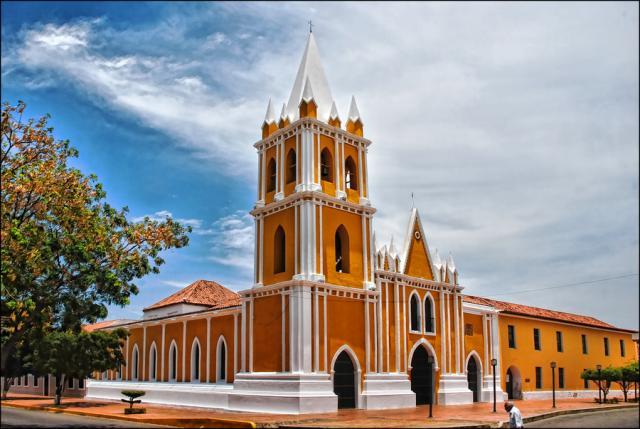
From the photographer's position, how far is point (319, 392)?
2462 cm

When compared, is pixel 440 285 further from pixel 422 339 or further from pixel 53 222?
pixel 53 222

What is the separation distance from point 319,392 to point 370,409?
9.43 ft

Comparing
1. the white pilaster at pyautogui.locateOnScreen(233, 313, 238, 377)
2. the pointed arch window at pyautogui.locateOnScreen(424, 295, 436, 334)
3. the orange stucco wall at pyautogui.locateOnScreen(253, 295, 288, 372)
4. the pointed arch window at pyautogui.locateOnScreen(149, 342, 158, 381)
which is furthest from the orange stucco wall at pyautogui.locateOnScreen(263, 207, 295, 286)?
the pointed arch window at pyautogui.locateOnScreen(149, 342, 158, 381)

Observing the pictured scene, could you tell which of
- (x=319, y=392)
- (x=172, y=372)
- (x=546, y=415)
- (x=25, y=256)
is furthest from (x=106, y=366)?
(x=546, y=415)

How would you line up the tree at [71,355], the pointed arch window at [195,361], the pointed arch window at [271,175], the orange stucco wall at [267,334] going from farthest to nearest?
the pointed arch window at [195,361] → the tree at [71,355] → the pointed arch window at [271,175] → the orange stucco wall at [267,334]

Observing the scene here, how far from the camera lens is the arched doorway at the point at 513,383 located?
36250 millimetres

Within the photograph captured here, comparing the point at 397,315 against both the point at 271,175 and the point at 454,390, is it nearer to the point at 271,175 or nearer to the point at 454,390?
the point at 454,390

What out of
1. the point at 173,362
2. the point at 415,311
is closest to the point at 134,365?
the point at 173,362

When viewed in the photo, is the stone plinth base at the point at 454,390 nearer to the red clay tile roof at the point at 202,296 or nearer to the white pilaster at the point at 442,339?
the white pilaster at the point at 442,339

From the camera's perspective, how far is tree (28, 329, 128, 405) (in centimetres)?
3234

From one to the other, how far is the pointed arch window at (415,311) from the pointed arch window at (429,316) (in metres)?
0.59

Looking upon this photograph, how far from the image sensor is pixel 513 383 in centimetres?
3656

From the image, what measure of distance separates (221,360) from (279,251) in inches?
259

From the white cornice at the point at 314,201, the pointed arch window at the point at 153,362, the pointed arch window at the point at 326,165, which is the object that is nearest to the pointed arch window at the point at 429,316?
the white cornice at the point at 314,201
